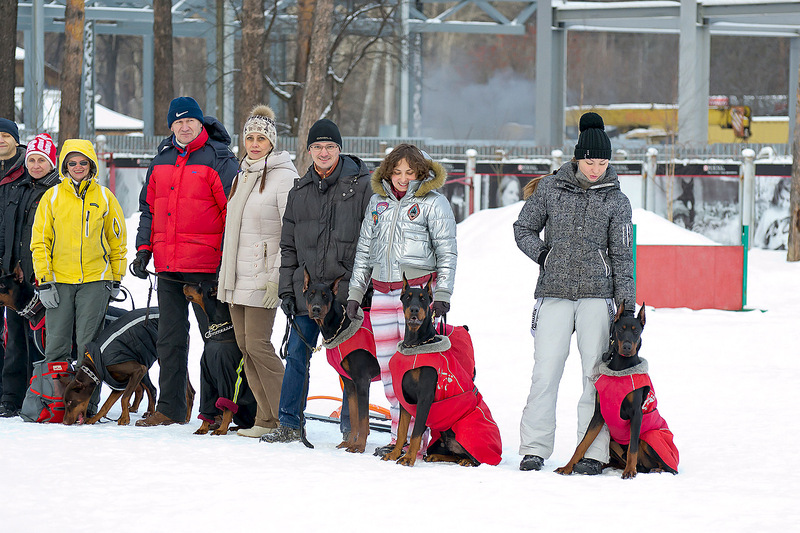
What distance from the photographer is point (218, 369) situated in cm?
627

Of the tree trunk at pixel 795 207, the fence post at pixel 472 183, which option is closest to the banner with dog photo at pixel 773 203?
the tree trunk at pixel 795 207

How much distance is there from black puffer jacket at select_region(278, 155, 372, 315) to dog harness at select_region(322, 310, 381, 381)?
0.26 m

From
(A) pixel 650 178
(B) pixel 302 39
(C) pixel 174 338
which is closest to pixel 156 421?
(C) pixel 174 338

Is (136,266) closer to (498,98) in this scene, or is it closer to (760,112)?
(498,98)

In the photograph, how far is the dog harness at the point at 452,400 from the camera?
17.6 ft

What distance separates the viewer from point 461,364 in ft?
18.2

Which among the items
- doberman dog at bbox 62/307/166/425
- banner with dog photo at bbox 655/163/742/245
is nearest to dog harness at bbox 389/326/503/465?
doberman dog at bbox 62/307/166/425

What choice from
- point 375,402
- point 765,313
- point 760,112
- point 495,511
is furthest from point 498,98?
point 495,511

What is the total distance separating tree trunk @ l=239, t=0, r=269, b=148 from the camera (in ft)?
47.7

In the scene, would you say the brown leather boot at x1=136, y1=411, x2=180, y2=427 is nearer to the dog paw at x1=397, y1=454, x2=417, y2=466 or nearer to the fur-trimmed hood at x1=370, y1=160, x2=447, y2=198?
the dog paw at x1=397, y1=454, x2=417, y2=466

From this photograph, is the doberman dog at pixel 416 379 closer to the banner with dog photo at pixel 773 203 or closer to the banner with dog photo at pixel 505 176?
the banner with dog photo at pixel 505 176

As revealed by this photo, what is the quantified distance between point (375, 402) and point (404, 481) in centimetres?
266

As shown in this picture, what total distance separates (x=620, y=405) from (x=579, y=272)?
0.73 meters

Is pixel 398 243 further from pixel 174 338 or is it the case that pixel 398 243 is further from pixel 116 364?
pixel 116 364
